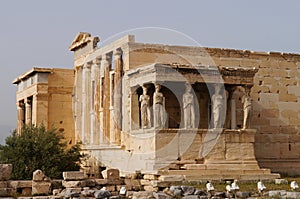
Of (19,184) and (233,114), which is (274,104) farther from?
(19,184)

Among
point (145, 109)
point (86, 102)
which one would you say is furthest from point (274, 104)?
point (86, 102)

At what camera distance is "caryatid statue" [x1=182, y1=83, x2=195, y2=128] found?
19500 millimetres

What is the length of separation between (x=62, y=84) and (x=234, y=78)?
31.9 ft

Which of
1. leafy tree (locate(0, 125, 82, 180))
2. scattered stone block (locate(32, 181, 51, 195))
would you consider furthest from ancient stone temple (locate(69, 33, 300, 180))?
scattered stone block (locate(32, 181, 51, 195))

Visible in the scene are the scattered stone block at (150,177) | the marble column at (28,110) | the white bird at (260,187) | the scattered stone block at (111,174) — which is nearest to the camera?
the white bird at (260,187)

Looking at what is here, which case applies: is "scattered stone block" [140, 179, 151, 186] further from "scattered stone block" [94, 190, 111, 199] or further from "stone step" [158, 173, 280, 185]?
"scattered stone block" [94, 190, 111, 199]

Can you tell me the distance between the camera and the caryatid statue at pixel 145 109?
19719 mm

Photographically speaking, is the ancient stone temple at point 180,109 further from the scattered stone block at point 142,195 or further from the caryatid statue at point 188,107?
the scattered stone block at point 142,195

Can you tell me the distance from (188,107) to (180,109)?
1.73 m

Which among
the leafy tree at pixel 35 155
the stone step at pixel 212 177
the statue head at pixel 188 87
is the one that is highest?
the statue head at pixel 188 87

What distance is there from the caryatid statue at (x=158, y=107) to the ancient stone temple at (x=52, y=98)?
8761 millimetres

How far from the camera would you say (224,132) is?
19688 mm

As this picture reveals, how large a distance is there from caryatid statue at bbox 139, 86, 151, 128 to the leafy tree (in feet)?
9.84

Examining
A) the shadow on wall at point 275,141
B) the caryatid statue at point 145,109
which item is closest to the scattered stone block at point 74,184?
the caryatid statue at point 145,109
